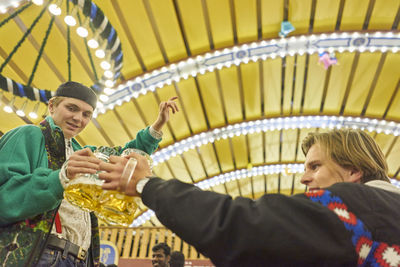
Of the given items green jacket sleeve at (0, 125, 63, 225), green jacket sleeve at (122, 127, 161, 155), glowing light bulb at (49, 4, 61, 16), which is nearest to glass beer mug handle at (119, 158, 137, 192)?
green jacket sleeve at (0, 125, 63, 225)

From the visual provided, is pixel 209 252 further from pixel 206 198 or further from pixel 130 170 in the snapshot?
pixel 130 170

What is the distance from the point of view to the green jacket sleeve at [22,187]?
149 centimetres

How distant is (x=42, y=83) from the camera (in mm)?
6738

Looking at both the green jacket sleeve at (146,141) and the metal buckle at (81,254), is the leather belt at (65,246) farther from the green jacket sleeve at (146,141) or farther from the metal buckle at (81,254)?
the green jacket sleeve at (146,141)

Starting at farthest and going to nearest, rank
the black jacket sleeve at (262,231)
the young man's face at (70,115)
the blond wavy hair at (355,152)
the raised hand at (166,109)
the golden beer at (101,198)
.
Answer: the raised hand at (166,109) → the young man's face at (70,115) → the blond wavy hair at (355,152) → the golden beer at (101,198) → the black jacket sleeve at (262,231)

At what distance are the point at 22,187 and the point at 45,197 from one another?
127 mm

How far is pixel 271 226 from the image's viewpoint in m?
0.98

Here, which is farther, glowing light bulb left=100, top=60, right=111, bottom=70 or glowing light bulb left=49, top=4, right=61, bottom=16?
glowing light bulb left=100, top=60, right=111, bottom=70

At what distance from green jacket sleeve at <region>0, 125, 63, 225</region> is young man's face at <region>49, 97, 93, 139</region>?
0.36 m

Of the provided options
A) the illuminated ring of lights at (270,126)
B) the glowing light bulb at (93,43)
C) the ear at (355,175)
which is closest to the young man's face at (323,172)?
the ear at (355,175)

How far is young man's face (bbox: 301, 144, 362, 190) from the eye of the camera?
4.72ft

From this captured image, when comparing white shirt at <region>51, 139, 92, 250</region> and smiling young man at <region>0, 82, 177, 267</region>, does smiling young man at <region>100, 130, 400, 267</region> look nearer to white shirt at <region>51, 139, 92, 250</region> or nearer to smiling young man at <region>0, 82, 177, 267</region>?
smiling young man at <region>0, 82, 177, 267</region>

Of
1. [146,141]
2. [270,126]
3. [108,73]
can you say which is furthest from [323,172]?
[270,126]

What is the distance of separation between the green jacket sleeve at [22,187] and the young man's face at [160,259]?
352cm
